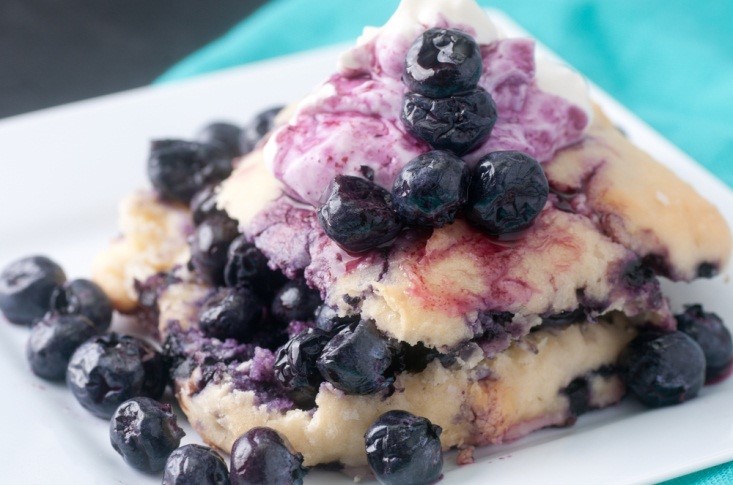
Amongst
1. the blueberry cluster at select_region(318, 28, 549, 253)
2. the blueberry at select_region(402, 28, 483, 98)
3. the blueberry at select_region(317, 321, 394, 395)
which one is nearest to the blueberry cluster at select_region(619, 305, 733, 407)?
the blueberry cluster at select_region(318, 28, 549, 253)

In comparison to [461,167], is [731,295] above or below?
below

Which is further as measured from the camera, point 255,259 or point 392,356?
point 255,259

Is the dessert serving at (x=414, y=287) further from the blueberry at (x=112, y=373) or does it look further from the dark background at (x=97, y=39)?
the dark background at (x=97, y=39)

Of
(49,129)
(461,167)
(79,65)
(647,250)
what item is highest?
(461,167)

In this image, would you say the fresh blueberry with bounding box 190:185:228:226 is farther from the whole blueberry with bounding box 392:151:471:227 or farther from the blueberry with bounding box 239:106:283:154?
the whole blueberry with bounding box 392:151:471:227

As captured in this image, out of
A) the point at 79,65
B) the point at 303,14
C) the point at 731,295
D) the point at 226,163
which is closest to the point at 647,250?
the point at 731,295

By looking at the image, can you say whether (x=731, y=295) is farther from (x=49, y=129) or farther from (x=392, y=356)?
(x=49, y=129)
